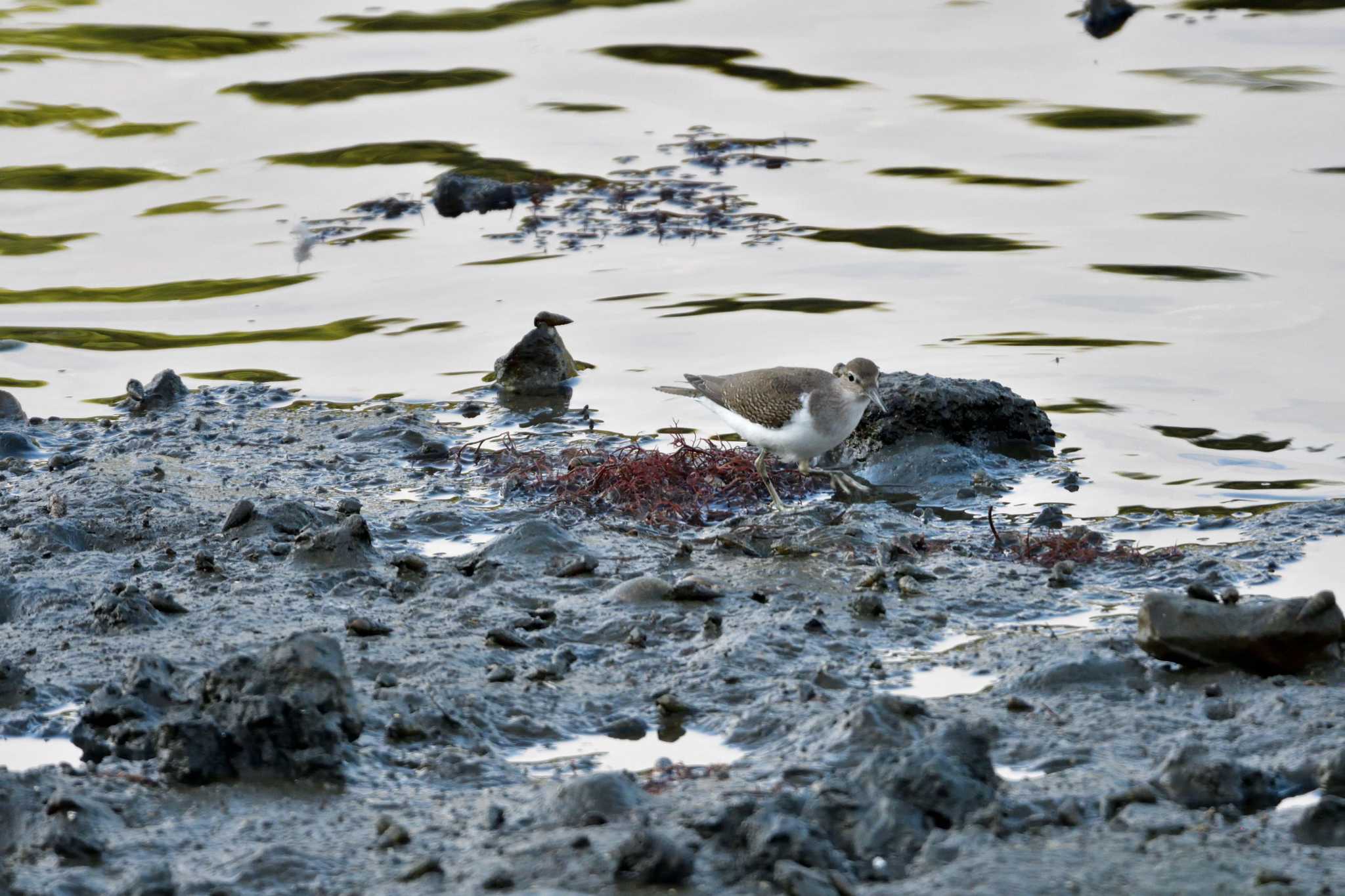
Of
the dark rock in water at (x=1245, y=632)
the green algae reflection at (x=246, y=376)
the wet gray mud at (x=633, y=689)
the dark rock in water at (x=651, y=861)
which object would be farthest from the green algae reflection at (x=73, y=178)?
the dark rock in water at (x=651, y=861)

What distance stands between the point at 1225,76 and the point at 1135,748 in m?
12.3

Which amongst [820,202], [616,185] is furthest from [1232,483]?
[616,185]

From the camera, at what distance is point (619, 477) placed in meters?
9.30

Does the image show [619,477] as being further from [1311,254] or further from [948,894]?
[1311,254]

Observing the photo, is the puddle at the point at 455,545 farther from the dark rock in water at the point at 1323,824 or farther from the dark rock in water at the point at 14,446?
the dark rock in water at the point at 1323,824

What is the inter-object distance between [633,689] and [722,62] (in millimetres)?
12659

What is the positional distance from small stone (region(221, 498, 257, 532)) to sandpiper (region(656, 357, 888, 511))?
2.87 metres

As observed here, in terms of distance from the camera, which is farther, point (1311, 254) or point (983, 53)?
point (983, 53)

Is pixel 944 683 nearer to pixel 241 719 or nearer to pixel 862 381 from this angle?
pixel 241 719

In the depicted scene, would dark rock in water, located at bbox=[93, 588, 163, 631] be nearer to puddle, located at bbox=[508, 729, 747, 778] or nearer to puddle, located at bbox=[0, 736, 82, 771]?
puddle, located at bbox=[0, 736, 82, 771]

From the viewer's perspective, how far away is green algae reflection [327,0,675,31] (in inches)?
775

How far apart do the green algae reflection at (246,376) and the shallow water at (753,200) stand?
7 centimetres

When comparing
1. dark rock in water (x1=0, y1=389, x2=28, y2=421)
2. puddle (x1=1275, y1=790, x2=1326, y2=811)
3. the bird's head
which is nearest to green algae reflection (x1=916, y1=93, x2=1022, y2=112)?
the bird's head

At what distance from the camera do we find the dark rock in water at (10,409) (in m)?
10.8
